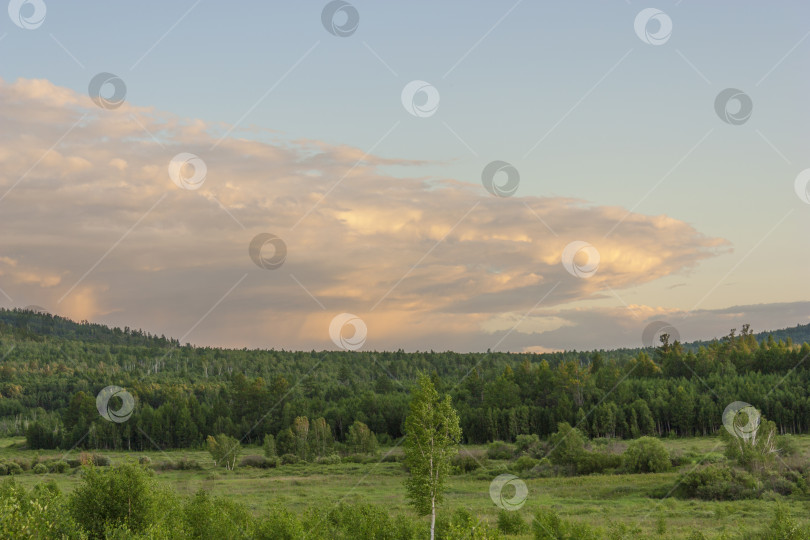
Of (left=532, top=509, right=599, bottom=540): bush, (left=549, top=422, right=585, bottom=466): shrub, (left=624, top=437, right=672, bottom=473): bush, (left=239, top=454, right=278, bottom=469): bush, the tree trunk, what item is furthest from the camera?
(left=239, top=454, right=278, bottom=469): bush

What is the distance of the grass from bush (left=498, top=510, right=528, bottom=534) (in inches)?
68.4

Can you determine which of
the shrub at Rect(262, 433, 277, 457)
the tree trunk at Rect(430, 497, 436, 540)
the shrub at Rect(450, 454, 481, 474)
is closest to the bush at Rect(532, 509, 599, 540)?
the tree trunk at Rect(430, 497, 436, 540)

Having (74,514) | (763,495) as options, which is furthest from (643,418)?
(74,514)

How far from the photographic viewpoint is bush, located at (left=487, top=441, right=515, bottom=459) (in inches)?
4868

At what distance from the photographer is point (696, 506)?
70.8 meters

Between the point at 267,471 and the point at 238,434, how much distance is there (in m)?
54.0

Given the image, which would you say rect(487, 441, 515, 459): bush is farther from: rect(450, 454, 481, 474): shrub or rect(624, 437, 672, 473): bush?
rect(624, 437, 672, 473): bush

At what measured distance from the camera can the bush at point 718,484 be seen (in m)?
75.2

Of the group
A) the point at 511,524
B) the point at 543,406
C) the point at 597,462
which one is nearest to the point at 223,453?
the point at 597,462

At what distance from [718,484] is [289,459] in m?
85.2

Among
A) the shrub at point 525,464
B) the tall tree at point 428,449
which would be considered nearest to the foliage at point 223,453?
the shrub at point 525,464

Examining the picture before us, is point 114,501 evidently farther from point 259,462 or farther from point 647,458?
point 259,462

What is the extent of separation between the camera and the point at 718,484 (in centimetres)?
7600

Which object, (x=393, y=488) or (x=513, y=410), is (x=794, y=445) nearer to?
(x=393, y=488)
